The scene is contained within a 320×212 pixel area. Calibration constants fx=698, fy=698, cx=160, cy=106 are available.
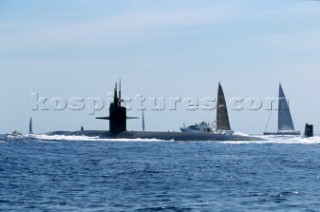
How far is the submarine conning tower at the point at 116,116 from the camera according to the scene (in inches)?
4250

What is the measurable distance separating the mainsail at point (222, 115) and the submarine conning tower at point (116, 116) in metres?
24.5

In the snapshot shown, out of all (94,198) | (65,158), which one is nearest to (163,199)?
(94,198)

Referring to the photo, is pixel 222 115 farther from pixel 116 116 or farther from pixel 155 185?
pixel 155 185

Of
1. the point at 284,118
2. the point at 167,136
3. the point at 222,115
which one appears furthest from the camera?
the point at 284,118

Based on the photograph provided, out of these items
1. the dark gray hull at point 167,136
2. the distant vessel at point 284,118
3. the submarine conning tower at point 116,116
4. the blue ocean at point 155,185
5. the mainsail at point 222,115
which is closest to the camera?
the blue ocean at point 155,185

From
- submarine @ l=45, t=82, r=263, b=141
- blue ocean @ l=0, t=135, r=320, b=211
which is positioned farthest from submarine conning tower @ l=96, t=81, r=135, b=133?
blue ocean @ l=0, t=135, r=320, b=211

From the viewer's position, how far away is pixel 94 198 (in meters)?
31.6

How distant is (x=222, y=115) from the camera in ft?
421

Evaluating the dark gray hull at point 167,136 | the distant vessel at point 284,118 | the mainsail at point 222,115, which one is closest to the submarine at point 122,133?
the dark gray hull at point 167,136

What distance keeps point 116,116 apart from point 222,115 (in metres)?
27.5

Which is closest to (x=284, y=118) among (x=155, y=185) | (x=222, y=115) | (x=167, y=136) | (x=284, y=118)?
(x=284, y=118)

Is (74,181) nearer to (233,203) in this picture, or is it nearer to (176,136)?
(233,203)

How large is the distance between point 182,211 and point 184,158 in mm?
31289

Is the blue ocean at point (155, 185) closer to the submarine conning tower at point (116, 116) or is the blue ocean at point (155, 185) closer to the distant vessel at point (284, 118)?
the submarine conning tower at point (116, 116)
